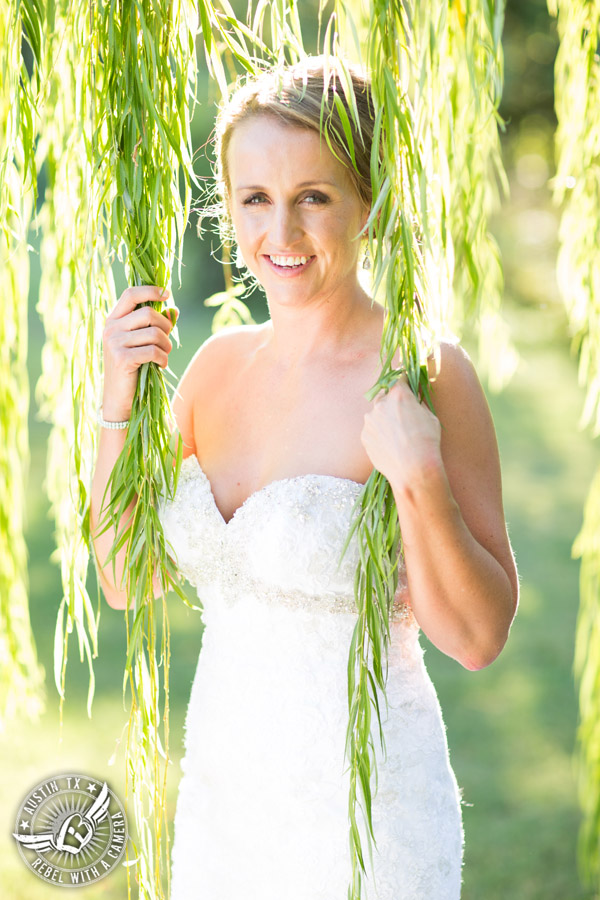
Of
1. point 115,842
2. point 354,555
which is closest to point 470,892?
point 115,842

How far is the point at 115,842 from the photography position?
2094 millimetres

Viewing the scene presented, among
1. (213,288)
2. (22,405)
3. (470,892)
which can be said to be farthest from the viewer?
(213,288)

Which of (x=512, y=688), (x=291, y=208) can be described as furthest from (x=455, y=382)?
(x=512, y=688)

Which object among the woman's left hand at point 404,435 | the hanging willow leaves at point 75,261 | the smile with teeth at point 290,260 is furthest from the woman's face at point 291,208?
the woman's left hand at point 404,435

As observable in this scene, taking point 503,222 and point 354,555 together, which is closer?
point 354,555

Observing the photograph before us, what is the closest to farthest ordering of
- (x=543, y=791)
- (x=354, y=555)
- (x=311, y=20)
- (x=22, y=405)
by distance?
1. (x=354, y=555)
2. (x=22, y=405)
3. (x=543, y=791)
4. (x=311, y=20)

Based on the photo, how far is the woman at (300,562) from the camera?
1.44m

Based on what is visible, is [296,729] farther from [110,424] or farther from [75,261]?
[75,261]

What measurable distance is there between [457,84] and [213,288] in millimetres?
12717

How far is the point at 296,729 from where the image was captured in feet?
5.13

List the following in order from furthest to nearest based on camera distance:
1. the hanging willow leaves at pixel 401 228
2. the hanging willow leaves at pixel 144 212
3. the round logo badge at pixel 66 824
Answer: the round logo badge at pixel 66 824 < the hanging willow leaves at pixel 144 212 < the hanging willow leaves at pixel 401 228

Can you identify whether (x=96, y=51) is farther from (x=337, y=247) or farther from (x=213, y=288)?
(x=213, y=288)

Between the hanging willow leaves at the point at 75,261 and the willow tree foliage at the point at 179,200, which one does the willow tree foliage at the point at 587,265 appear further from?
the hanging willow leaves at the point at 75,261

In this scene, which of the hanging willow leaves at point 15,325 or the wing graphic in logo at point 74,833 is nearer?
the hanging willow leaves at point 15,325
